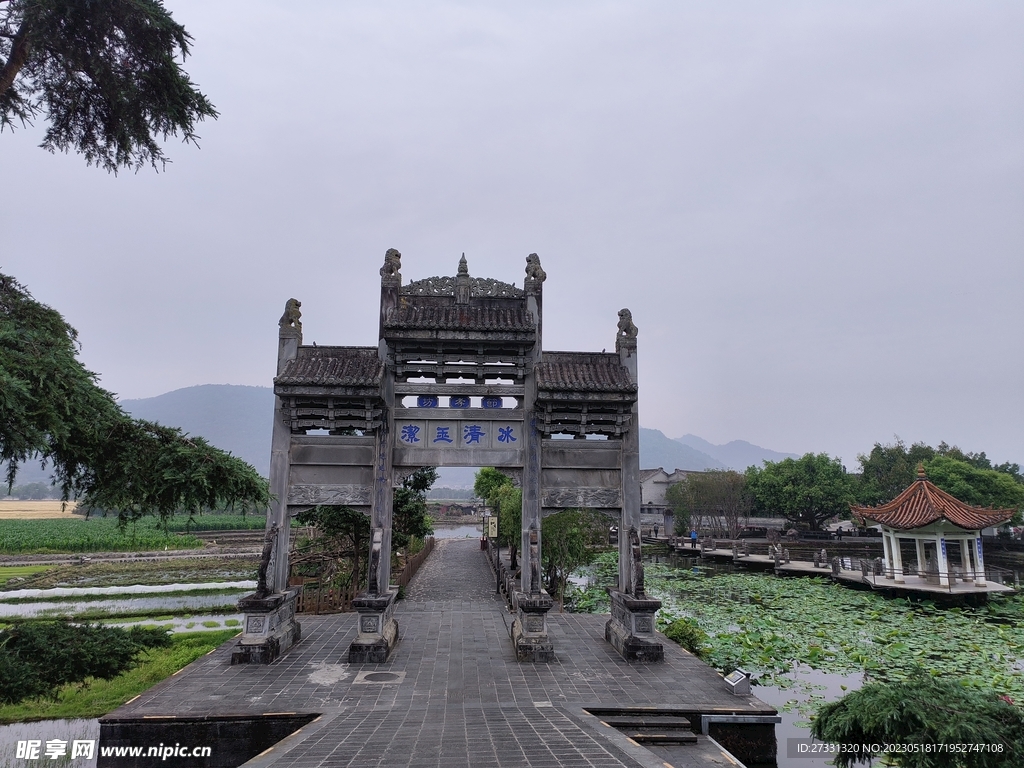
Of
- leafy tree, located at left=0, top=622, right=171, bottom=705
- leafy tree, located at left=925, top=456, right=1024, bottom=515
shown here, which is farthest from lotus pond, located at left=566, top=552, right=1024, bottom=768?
leafy tree, located at left=925, top=456, right=1024, bottom=515

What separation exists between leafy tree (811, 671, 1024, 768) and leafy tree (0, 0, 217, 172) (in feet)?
27.0

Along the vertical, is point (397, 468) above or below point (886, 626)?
above

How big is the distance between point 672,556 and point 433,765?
33.6 m

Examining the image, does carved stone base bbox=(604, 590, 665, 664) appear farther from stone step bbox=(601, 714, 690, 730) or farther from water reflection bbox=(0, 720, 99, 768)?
water reflection bbox=(0, 720, 99, 768)

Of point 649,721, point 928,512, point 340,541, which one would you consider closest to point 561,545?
point 340,541

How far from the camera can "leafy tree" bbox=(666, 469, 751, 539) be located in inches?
1747

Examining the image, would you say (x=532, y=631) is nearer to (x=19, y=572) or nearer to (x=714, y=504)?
(x=19, y=572)

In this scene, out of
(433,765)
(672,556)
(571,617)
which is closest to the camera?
(433,765)

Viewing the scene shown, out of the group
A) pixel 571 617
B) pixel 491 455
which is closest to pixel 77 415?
pixel 491 455

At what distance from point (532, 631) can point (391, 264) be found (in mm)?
7221

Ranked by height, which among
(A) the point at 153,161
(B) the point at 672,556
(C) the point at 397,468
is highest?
(A) the point at 153,161

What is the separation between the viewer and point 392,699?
7594 mm

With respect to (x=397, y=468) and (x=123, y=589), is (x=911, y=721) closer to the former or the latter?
(x=397, y=468)

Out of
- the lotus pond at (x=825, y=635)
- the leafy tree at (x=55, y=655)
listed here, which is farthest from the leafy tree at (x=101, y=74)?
the lotus pond at (x=825, y=635)
